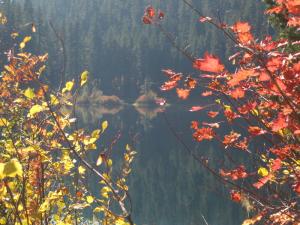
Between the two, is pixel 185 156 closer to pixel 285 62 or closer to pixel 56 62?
pixel 285 62

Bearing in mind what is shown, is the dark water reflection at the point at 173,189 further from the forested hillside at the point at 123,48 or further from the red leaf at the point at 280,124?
the forested hillside at the point at 123,48

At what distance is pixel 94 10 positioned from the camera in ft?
422

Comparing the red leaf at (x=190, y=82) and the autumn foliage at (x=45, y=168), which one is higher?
the red leaf at (x=190, y=82)

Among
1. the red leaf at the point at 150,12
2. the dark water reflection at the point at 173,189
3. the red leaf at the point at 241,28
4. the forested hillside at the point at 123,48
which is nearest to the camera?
the red leaf at the point at 241,28

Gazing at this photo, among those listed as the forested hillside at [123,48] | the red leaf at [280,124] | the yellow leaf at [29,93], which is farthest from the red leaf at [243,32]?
the forested hillside at [123,48]

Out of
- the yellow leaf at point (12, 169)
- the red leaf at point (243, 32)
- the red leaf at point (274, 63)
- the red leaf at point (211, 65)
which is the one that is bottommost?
the yellow leaf at point (12, 169)

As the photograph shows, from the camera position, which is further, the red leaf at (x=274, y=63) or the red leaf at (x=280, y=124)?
the red leaf at (x=280, y=124)

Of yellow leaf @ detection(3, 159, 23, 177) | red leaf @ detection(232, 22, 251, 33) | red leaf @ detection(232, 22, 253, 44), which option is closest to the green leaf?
yellow leaf @ detection(3, 159, 23, 177)

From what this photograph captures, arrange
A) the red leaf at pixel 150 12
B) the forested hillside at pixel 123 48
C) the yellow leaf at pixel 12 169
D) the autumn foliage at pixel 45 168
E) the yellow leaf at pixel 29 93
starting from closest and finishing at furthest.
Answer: the yellow leaf at pixel 12 169, the autumn foliage at pixel 45 168, the yellow leaf at pixel 29 93, the red leaf at pixel 150 12, the forested hillside at pixel 123 48

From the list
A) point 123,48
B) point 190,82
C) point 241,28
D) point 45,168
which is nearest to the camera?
point 241,28

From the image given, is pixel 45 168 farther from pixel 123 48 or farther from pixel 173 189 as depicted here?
pixel 123 48

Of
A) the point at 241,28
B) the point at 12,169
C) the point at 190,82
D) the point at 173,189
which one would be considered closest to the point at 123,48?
the point at 173,189

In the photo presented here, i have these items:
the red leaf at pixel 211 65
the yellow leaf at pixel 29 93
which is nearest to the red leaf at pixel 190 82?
the red leaf at pixel 211 65

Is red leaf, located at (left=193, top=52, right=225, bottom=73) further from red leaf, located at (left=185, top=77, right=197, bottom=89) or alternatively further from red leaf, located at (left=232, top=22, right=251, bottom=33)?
red leaf, located at (left=185, top=77, right=197, bottom=89)
